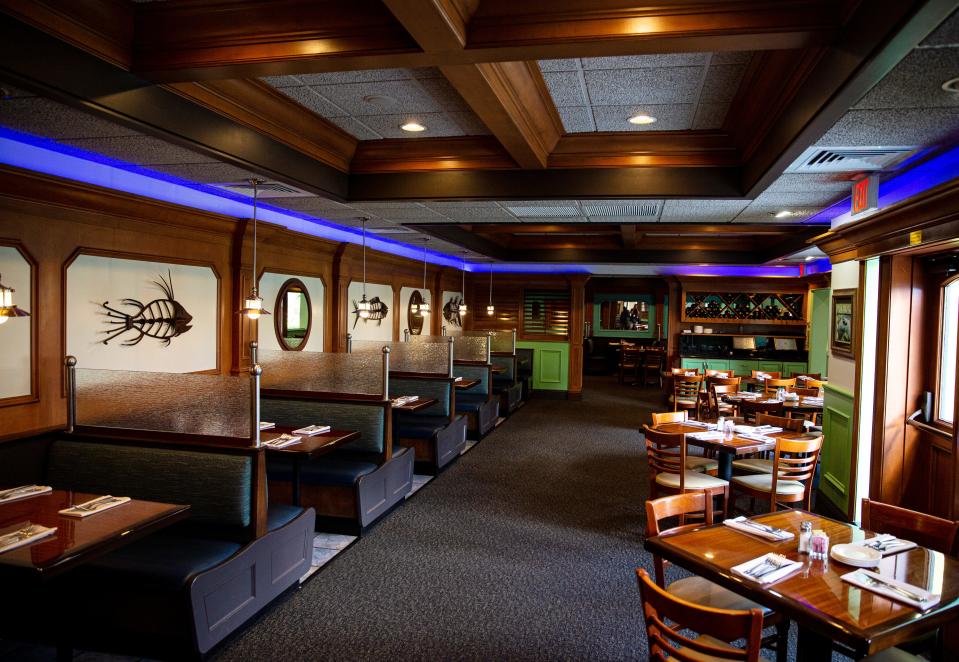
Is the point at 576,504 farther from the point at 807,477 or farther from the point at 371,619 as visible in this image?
the point at 371,619

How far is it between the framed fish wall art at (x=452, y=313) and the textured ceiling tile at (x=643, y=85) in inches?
340

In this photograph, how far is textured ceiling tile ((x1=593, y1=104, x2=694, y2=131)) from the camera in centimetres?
395

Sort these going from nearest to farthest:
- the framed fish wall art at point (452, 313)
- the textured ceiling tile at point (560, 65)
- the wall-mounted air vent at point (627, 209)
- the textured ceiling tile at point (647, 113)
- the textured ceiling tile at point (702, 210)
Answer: the textured ceiling tile at point (560, 65)
the textured ceiling tile at point (647, 113)
the textured ceiling tile at point (702, 210)
the wall-mounted air vent at point (627, 209)
the framed fish wall art at point (452, 313)

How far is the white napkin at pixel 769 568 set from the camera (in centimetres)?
242

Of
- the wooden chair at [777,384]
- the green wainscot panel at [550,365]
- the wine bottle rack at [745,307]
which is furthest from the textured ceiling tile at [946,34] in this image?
the wine bottle rack at [745,307]

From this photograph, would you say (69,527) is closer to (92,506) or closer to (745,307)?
(92,506)

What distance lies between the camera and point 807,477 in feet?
15.4

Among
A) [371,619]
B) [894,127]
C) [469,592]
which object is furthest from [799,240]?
[371,619]

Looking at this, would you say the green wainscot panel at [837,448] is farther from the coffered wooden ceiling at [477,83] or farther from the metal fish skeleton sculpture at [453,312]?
the metal fish skeleton sculpture at [453,312]

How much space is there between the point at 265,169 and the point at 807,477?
461 centimetres

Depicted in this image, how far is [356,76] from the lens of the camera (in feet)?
11.5

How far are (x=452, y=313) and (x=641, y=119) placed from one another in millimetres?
8949

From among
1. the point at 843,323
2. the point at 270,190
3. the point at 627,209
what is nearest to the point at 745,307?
the point at 843,323

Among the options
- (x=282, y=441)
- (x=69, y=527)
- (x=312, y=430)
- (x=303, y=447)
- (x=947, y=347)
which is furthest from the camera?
(x=312, y=430)
